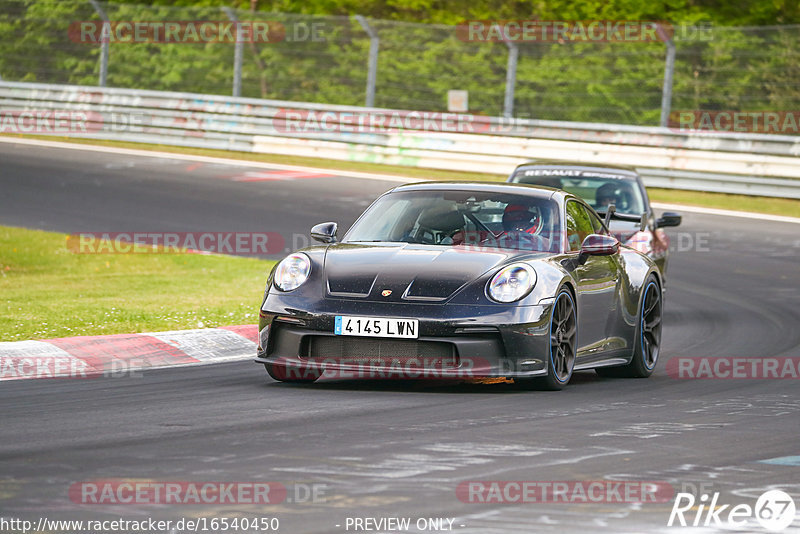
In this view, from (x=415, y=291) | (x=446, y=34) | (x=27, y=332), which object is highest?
(x=446, y=34)

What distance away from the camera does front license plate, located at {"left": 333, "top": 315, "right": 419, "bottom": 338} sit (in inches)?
302

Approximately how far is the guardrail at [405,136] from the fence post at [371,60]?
78cm

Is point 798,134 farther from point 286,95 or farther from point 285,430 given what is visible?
point 285,430

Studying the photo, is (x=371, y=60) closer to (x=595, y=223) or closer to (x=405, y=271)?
(x=595, y=223)

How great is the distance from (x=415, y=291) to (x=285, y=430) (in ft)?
5.44

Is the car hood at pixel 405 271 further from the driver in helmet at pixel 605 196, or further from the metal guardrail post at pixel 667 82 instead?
the metal guardrail post at pixel 667 82

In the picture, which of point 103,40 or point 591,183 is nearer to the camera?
point 591,183

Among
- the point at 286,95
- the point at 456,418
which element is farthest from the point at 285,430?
the point at 286,95

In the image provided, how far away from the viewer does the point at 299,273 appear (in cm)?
816

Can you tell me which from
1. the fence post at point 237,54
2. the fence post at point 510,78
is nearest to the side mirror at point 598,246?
the fence post at point 510,78

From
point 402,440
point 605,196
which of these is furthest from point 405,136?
point 402,440

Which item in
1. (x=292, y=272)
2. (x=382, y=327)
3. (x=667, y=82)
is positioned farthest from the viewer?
(x=667, y=82)

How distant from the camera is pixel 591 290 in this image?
29.1 ft

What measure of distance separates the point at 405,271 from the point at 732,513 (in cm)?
336
